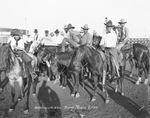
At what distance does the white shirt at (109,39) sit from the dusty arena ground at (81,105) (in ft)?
7.65

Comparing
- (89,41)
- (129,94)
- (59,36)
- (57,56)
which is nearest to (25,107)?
(57,56)

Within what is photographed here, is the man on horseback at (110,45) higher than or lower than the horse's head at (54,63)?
higher

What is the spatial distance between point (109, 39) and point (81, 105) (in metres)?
3.31

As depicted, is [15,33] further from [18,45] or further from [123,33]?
[123,33]

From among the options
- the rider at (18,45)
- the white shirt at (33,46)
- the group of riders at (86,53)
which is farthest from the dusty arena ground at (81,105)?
the white shirt at (33,46)

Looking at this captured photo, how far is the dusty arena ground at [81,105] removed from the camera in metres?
4.85

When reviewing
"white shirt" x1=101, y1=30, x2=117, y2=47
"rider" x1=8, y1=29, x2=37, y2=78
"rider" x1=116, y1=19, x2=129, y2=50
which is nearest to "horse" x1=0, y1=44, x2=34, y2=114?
"rider" x1=8, y1=29, x2=37, y2=78

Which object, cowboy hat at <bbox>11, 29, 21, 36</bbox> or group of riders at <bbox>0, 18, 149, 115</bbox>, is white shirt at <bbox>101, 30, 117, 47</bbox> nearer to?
group of riders at <bbox>0, 18, 149, 115</bbox>

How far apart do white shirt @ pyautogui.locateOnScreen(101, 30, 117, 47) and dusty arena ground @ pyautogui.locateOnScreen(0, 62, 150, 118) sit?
7.65ft

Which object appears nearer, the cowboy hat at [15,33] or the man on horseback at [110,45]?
the cowboy hat at [15,33]

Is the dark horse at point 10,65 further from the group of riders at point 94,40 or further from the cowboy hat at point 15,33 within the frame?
the cowboy hat at point 15,33

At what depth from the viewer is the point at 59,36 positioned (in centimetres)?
1033

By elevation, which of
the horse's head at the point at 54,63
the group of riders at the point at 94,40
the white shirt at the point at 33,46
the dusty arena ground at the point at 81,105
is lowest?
the dusty arena ground at the point at 81,105

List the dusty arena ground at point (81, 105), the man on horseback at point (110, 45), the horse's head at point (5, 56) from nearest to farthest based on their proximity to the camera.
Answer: the horse's head at point (5, 56) → the dusty arena ground at point (81, 105) → the man on horseback at point (110, 45)
